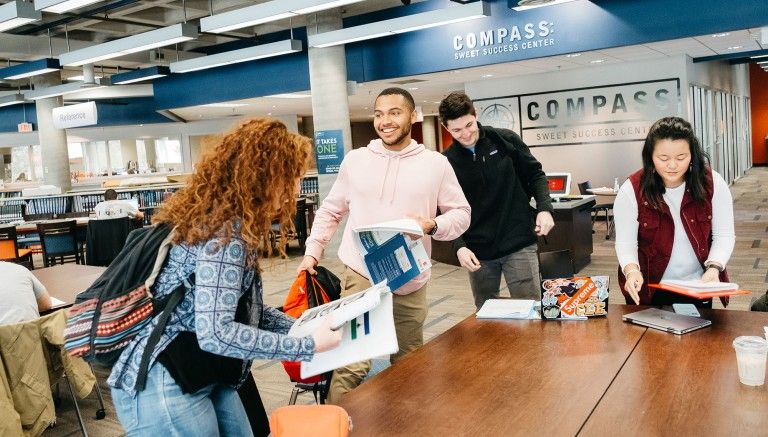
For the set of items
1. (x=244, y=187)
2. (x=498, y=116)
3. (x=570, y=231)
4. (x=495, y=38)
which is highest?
(x=495, y=38)

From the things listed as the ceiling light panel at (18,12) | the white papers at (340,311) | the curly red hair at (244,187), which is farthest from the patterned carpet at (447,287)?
the ceiling light panel at (18,12)

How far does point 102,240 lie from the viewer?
309 inches

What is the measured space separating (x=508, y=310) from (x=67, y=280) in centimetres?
333

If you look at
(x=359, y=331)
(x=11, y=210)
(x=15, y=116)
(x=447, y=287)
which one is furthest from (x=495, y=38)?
(x=15, y=116)

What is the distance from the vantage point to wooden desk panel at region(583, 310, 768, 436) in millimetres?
1576

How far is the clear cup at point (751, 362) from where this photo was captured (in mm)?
1788

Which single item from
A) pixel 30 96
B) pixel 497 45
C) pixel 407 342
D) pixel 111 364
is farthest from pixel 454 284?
pixel 30 96

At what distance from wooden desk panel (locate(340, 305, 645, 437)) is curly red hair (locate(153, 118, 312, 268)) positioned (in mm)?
564

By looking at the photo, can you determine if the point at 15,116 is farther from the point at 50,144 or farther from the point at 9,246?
the point at 9,246

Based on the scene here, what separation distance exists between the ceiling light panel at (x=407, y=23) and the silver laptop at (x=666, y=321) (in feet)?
18.1

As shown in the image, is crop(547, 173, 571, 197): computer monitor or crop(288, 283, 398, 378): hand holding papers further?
crop(547, 173, 571, 197): computer monitor

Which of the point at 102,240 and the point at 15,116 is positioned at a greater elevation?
the point at 15,116

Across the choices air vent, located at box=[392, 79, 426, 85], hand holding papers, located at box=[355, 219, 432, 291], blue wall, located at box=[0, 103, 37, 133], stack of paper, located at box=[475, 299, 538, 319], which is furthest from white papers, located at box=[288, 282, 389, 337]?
blue wall, located at box=[0, 103, 37, 133]

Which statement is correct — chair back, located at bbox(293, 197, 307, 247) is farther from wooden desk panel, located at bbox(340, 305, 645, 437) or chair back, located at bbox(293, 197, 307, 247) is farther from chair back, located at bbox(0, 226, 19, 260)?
wooden desk panel, located at bbox(340, 305, 645, 437)
